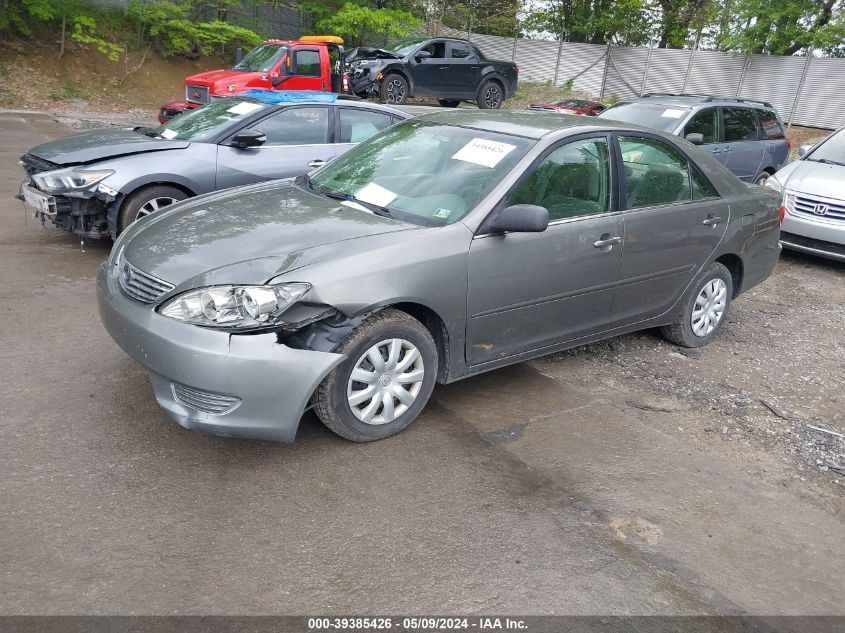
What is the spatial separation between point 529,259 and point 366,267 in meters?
1.08

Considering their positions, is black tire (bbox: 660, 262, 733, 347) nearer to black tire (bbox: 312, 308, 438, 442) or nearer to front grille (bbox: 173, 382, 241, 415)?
black tire (bbox: 312, 308, 438, 442)

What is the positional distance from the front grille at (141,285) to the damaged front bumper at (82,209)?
2.84 metres

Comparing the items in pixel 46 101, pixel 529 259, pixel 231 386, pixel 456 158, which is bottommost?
pixel 46 101

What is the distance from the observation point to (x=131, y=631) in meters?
2.51

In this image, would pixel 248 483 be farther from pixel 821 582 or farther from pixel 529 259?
pixel 821 582

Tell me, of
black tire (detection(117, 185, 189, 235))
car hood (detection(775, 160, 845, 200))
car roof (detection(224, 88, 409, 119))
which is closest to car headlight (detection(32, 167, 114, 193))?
black tire (detection(117, 185, 189, 235))

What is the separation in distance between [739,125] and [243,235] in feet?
30.1

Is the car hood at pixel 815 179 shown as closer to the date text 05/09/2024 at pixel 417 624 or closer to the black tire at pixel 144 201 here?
the black tire at pixel 144 201

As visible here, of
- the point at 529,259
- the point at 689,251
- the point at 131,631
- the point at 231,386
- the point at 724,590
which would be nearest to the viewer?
the point at 131,631

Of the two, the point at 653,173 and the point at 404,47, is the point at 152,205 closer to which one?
the point at 653,173

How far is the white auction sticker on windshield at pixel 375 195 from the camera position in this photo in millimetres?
4312

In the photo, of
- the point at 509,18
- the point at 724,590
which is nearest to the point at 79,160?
the point at 724,590

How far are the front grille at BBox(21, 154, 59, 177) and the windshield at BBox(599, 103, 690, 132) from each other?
6.91m

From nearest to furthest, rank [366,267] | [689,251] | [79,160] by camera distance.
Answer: [366,267]
[689,251]
[79,160]
